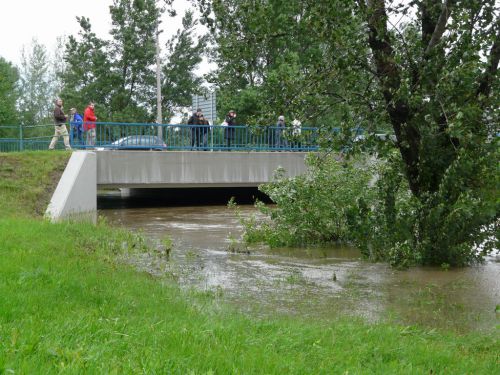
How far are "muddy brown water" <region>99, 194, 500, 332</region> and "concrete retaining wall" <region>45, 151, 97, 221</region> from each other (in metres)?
2.87

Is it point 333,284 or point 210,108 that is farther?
point 210,108

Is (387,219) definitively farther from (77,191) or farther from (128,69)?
(128,69)

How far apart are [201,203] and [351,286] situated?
54.5 ft

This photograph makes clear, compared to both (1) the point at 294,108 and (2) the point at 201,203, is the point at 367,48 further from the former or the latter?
(2) the point at 201,203

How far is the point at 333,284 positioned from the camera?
8.60m

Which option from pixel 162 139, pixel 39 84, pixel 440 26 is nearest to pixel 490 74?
pixel 440 26

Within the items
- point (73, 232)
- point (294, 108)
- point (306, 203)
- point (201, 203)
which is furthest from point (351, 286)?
point (201, 203)

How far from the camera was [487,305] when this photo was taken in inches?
292

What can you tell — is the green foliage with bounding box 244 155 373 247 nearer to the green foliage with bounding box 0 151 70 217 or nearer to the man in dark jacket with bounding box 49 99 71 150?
the green foliage with bounding box 0 151 70 217

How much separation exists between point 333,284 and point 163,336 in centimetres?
445

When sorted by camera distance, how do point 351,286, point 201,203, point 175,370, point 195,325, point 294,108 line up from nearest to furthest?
point 175,370, point 195,325, point 351,286, point 294,108, point 201,203

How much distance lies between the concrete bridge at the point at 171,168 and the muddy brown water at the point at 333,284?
6035mm

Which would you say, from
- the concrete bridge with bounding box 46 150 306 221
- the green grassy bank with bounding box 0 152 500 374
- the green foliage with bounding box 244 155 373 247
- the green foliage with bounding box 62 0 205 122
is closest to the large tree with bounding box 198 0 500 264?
the green foliage with bounding box 244 155 373 247

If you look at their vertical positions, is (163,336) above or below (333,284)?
above
